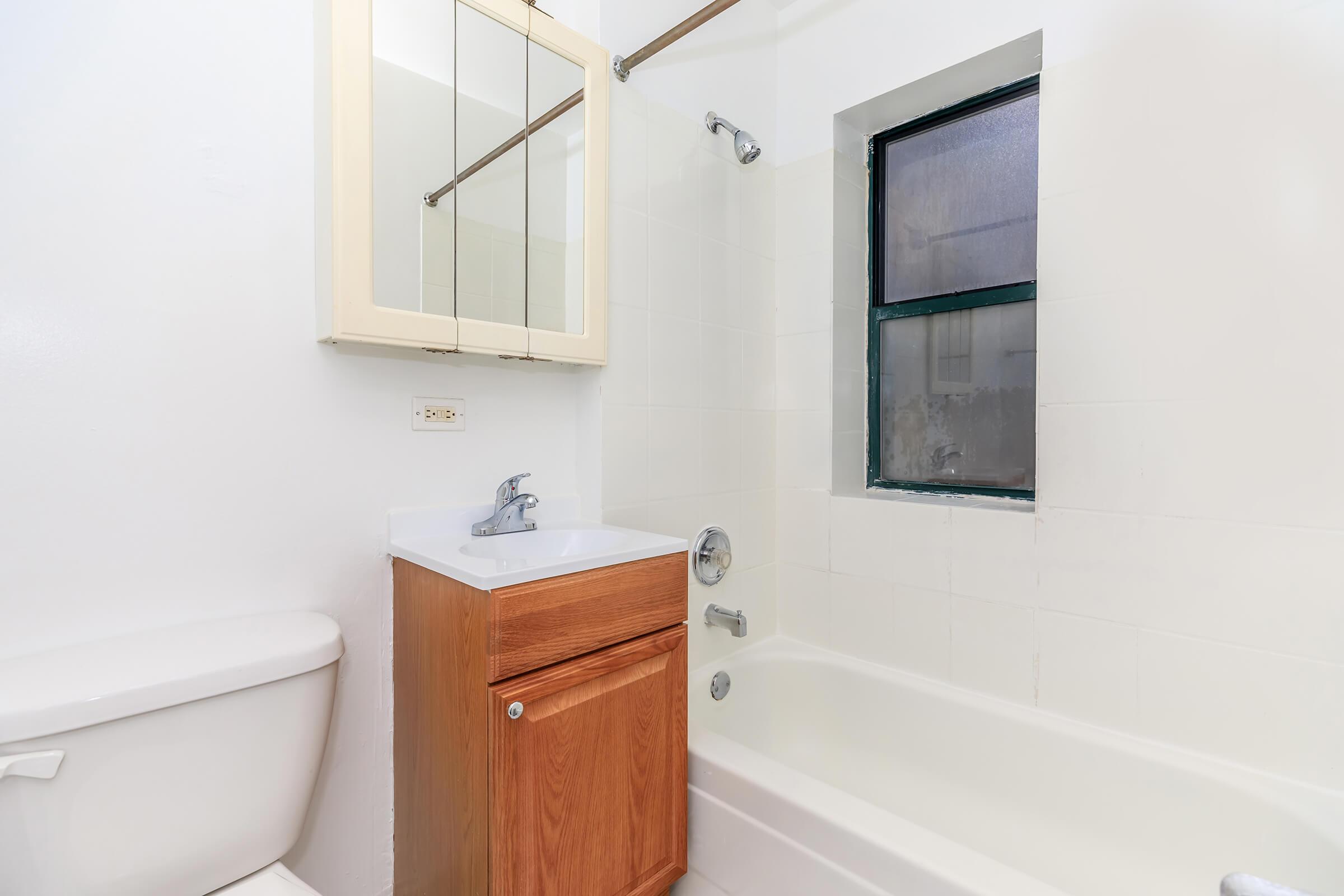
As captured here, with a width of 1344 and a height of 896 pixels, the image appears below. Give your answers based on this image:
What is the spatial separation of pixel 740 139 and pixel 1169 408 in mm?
1319

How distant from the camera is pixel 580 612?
1096mm

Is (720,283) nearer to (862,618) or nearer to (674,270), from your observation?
(674,270)

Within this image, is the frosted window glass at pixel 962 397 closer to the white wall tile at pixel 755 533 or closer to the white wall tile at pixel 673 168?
the white wall tile at pixel 755 533

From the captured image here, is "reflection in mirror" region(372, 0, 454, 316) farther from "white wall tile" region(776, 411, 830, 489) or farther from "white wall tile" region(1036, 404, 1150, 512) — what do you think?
"white wall tile" region(1036, 404, 1150, 512)

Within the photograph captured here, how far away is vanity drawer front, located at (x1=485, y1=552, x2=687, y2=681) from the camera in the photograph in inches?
39.0

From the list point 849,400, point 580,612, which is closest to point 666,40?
point 849,400

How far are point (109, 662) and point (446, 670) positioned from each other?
1.55 feet

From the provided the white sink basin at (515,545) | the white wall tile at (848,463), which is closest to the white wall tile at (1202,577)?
the white wall tile at (848,463)

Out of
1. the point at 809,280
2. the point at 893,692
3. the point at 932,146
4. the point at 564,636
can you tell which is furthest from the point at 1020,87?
the point at 564,636

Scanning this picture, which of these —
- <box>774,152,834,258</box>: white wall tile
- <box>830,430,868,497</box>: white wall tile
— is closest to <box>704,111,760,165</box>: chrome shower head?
<box>774,152,834,258</box>: white wall tile

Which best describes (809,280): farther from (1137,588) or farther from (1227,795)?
(1227,795)

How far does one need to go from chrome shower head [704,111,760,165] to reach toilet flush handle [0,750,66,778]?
193 cm

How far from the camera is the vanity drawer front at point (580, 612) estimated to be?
39.0 inches

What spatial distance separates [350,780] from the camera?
1.24m
